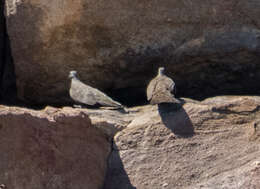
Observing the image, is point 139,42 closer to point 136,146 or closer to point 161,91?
point 161,91

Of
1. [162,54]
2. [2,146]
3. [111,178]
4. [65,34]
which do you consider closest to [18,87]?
[65,34]

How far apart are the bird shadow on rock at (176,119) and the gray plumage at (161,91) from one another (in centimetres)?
19

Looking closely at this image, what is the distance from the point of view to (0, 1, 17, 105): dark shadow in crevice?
12648 millimetres

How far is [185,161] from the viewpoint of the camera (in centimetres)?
A: 876

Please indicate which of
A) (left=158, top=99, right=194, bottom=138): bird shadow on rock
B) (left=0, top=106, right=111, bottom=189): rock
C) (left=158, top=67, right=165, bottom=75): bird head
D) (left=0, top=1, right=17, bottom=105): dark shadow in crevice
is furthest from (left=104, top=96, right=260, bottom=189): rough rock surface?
(left=0, top=1, right=17, bottom=105): dark shadow in crevice

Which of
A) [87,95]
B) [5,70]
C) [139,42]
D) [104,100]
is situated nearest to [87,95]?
[87,95]

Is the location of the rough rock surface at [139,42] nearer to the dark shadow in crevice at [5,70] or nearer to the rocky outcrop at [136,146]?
the rocky outcrop at [136,146]

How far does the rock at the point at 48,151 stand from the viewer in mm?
7066

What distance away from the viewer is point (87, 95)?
34.1ft

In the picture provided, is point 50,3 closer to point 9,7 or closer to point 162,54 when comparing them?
point 9,7

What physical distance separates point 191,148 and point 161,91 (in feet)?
3.73

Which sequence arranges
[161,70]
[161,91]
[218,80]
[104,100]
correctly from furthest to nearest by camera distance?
1. [218,80]
2. [161,70]
3. [104,100]
4. [161,91]

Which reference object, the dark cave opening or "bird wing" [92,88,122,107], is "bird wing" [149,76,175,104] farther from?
the dark cave opening

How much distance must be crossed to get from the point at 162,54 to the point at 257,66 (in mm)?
1711
